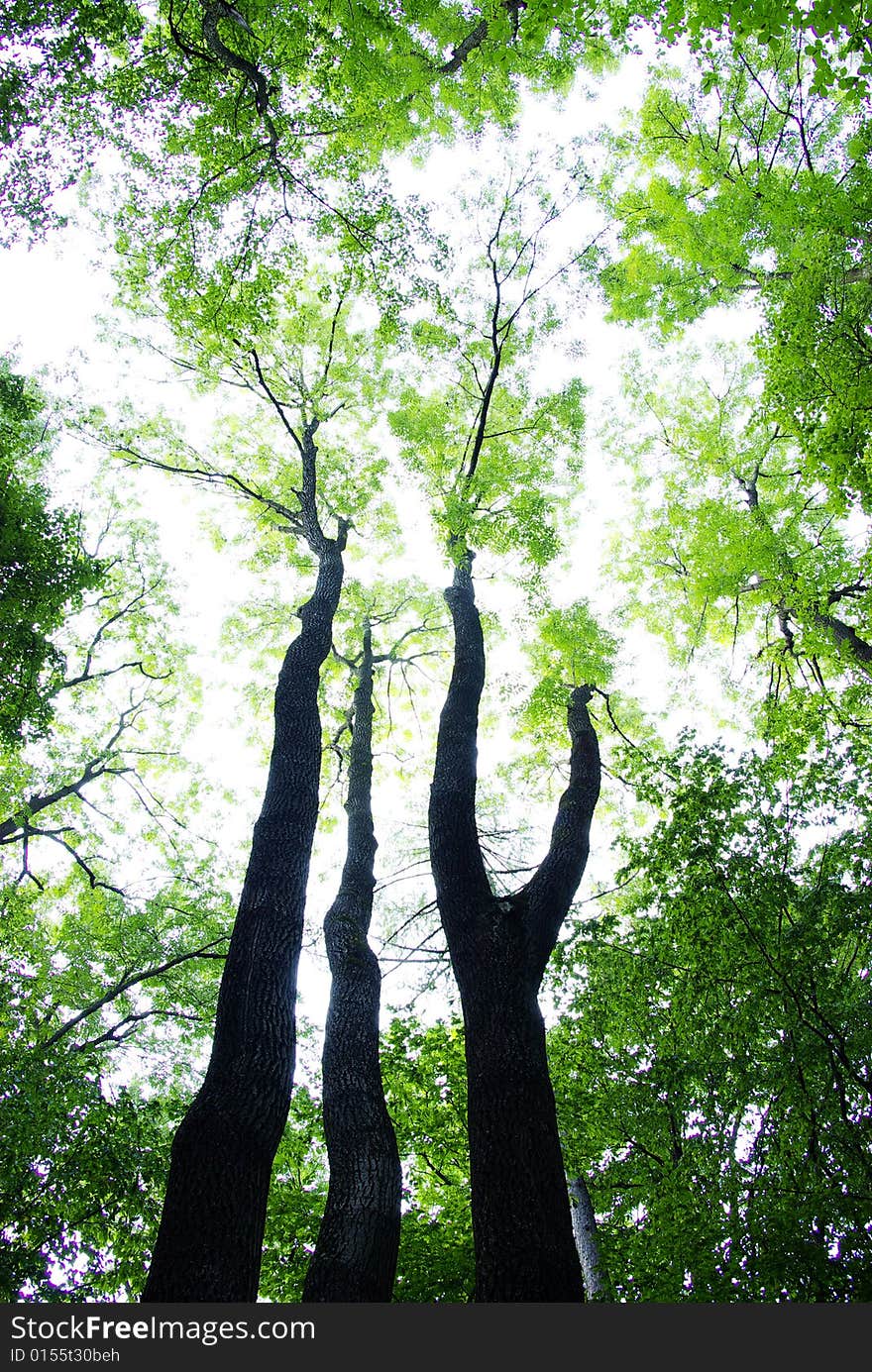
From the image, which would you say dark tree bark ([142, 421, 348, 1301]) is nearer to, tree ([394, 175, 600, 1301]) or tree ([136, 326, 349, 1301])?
tree ([136, 326, 349, 1301])

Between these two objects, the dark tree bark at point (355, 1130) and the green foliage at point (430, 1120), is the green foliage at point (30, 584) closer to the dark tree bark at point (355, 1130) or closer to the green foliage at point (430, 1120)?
the dark tree bark at point (355, 1130)

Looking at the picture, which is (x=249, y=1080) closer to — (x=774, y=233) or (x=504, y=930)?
(x=504, y=930)

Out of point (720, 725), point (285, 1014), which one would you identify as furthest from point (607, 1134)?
point (720, 725)

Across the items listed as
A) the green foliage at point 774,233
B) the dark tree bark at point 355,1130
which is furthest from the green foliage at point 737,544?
the dark tree bark at point 355,1130

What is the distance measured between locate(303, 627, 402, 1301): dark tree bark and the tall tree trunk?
3.08 feet

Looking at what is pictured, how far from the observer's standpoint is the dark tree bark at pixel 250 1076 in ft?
10.9

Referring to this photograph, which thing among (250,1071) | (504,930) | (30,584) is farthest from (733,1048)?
(30,584)

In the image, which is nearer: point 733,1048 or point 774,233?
point 733,1048

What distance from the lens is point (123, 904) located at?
10.6 meters

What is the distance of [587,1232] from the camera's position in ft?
24.8

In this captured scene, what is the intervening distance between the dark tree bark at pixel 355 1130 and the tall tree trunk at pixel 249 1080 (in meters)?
0.94

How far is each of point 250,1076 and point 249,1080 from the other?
0.08 feet

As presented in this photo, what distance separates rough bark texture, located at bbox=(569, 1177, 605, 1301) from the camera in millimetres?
7193

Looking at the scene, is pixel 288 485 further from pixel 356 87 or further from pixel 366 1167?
pixel 366 1167
